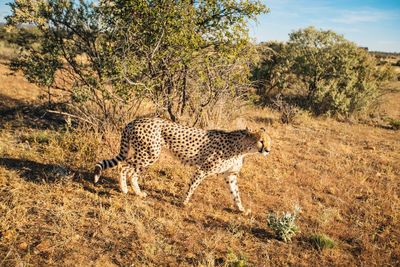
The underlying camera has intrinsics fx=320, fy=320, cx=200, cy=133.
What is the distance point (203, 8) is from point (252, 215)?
4330 millimetres

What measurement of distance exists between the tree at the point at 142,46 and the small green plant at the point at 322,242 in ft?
12.4

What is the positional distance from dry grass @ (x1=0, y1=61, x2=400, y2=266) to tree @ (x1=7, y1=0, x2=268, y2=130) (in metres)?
1.29

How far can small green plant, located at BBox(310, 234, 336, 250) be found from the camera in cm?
451

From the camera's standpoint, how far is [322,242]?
4.55m

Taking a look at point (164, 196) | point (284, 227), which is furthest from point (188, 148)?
point (284, 227)

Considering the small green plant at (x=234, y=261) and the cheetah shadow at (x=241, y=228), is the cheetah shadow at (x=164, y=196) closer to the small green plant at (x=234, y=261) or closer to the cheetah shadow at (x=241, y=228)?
the cheetah shadow at (x=241, y=228)

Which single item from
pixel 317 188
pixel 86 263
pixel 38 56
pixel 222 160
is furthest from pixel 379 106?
pixel 86 263

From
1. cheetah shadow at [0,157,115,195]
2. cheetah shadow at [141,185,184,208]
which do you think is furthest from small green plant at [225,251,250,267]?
cheetah shadow at [0,157,115,195]

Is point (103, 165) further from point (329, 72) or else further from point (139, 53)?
point (329, 72)

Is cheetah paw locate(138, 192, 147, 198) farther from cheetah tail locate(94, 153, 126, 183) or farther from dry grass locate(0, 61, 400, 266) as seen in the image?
cheetah tail locate(94, 153, 126, 183)

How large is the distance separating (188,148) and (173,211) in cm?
103

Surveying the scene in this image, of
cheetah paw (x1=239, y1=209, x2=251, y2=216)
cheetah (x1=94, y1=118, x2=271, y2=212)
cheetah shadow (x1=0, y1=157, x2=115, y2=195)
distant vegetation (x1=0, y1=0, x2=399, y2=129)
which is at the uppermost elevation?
distant vegetation (x1=0, y1=0, x2=399, y2=129)

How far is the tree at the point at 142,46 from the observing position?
21.2 feet

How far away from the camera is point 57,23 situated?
7.57 m
